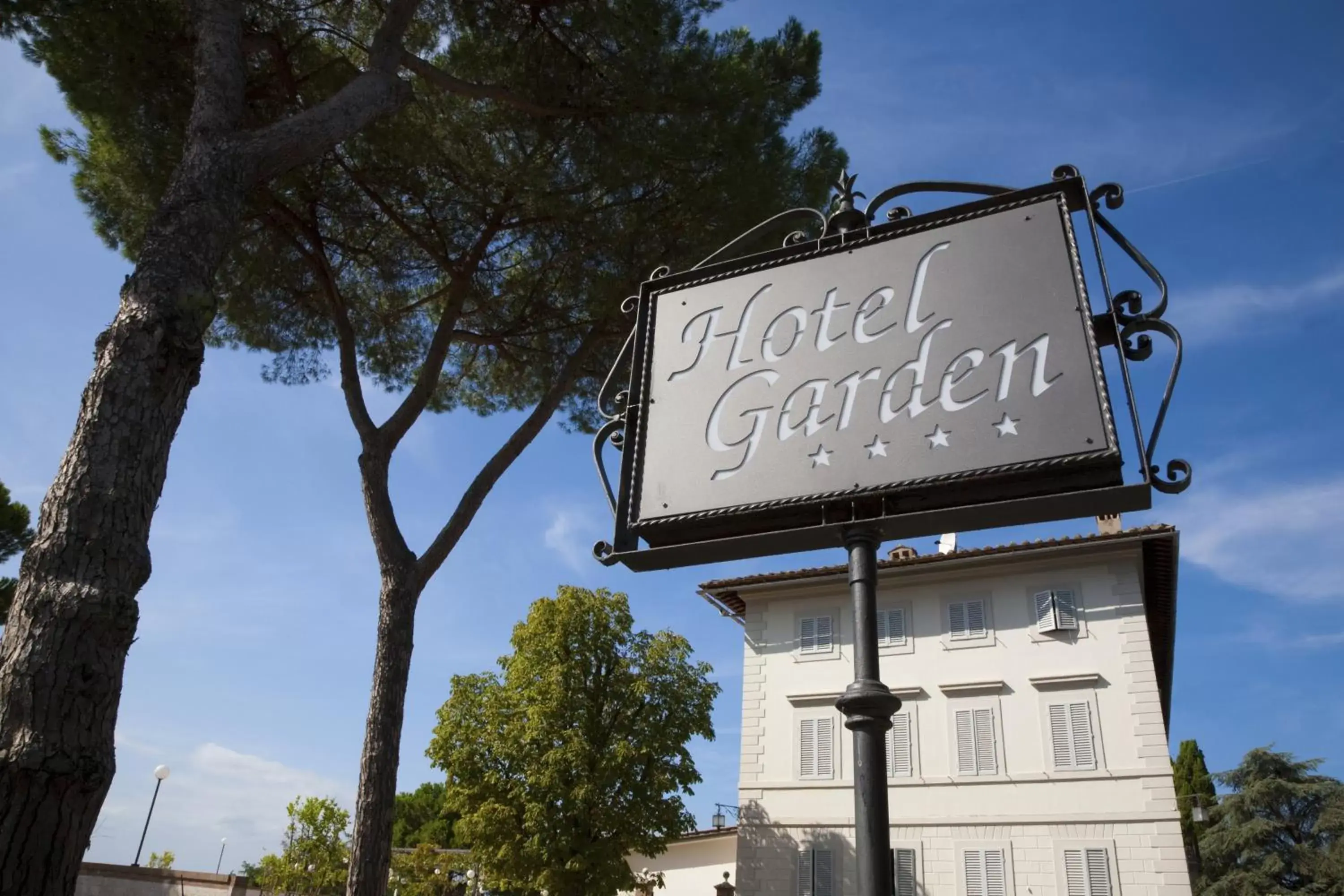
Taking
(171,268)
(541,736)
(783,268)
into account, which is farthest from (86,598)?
(541,736)

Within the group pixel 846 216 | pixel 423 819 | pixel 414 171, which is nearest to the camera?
pixel 846 216

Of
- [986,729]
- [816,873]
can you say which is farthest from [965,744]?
[816,873]

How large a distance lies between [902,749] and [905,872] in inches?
98.2

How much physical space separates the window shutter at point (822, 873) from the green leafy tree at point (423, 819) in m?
35.2

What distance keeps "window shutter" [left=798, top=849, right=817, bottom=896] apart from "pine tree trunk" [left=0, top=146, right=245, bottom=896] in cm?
1791

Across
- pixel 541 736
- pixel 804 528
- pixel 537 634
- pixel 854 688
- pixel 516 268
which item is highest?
pixel 516 268

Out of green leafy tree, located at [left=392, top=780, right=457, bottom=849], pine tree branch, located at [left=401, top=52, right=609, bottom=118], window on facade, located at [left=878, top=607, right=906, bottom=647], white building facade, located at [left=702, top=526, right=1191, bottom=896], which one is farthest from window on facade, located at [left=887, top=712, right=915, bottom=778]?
green leafy tree, located at [left=392, top=780, right=457, bottom=849]

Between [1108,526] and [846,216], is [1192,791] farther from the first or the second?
[846,216]

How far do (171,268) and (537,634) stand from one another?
1512 cm

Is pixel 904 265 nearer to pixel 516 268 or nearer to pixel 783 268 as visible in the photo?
Result: pixel 783 268

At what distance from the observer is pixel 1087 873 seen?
58.2 feet

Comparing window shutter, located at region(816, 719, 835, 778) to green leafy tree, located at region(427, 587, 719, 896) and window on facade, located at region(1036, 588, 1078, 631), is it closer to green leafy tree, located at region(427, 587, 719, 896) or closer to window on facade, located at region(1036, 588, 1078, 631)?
green leafy tree, located at region(427, 587, 719, 896)

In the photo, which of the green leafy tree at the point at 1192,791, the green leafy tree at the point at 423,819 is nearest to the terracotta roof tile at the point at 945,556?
the green leafy tree at the point at 1192,791

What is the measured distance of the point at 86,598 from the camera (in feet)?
15.0
